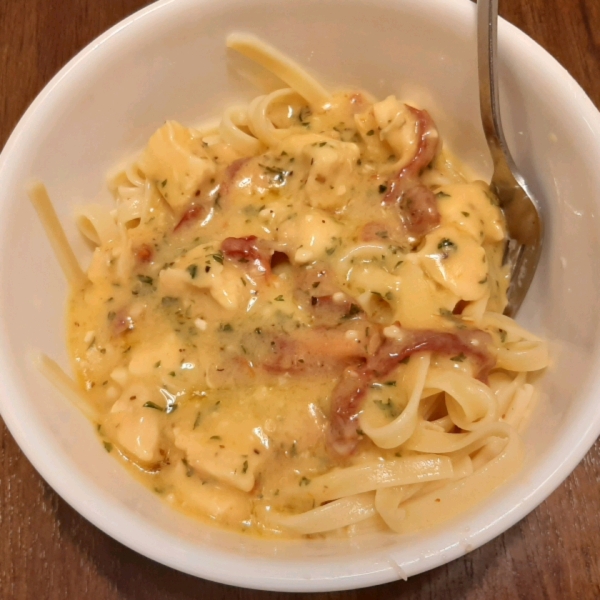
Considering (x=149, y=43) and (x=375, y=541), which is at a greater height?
(x=149, y=43)

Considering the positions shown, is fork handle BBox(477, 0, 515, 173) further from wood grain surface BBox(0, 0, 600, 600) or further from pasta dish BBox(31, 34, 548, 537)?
wood grain surface BBox(0, 0, 600, 600)

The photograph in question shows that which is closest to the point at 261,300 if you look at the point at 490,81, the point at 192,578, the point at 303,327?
the point at 303,327

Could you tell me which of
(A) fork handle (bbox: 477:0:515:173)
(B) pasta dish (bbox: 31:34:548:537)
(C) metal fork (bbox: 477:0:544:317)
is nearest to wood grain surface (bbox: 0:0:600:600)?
(B) pasta dish (bbox: 31:34:548:537)

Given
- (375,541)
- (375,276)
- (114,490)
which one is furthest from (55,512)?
(375,276)

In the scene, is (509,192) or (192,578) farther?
(509,192)

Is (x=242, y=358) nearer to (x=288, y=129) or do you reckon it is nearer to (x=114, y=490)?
(x=114, y=490)

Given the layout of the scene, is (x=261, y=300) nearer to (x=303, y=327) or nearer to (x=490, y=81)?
(x=303, y=327)
